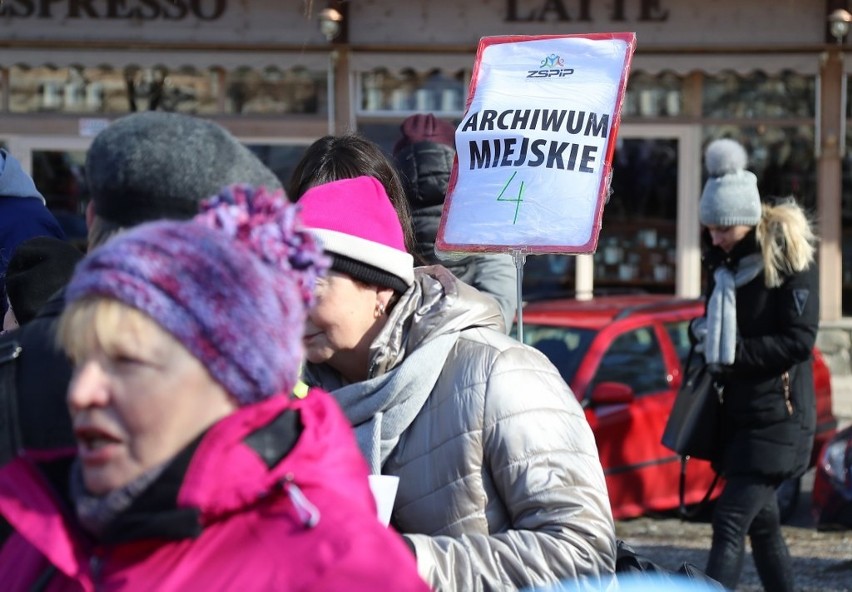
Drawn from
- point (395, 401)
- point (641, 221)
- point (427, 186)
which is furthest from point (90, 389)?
point (641, 221)

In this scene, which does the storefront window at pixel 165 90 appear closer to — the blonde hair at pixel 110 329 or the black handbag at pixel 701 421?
the black handbag at pixel 701 421

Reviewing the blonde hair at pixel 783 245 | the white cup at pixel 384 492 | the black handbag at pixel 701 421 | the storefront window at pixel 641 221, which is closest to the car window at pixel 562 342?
the black handbag at pixel 701 421

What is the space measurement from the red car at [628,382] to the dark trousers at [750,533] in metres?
1.80

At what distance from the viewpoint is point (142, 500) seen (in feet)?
5.30

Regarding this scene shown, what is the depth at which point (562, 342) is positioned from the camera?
313 inches

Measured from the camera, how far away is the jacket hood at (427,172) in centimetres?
451

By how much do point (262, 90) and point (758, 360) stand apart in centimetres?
751

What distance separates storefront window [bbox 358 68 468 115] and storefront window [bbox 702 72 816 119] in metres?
2.29

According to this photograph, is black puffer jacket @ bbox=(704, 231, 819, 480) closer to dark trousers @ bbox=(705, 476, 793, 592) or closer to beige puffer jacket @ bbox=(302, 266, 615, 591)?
dark trousers @ bbox=(705, 476, 793, 592)

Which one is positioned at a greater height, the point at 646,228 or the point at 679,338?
the point at 646,228

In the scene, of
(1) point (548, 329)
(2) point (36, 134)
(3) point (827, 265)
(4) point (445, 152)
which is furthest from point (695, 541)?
(2) point (36, 134)

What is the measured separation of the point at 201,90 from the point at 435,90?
2161 millimetres

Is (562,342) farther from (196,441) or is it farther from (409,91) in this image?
(196,441)

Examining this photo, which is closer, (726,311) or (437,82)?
(726,311)
